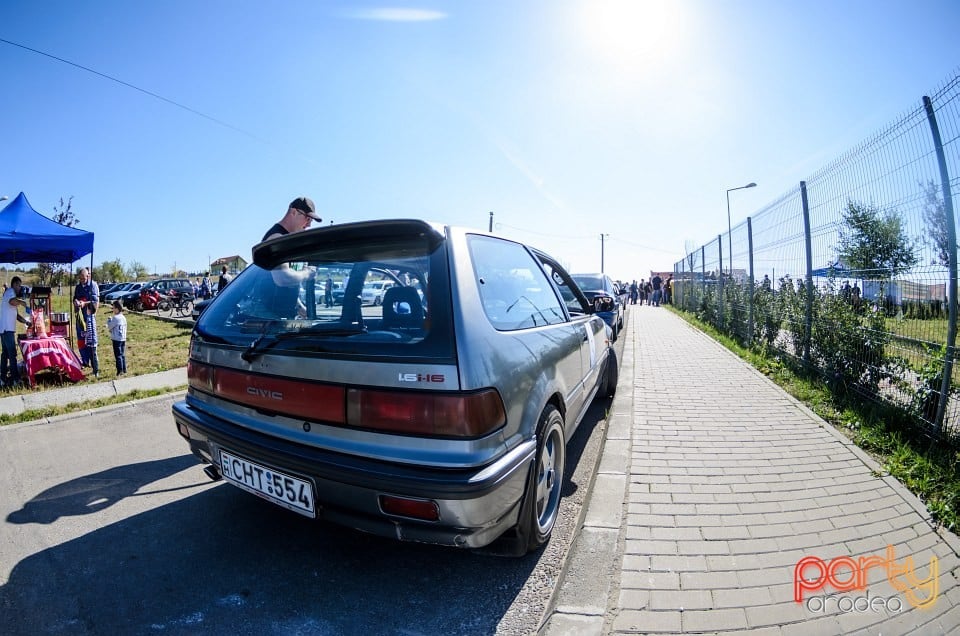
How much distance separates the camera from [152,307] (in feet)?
80.3

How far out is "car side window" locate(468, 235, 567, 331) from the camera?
2.20 metres

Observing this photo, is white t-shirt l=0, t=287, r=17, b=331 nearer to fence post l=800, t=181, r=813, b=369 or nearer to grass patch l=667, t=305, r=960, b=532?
grass patch l=667, t=305, r=960, b=532

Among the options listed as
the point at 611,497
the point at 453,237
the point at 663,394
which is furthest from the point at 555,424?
the point at 663,394

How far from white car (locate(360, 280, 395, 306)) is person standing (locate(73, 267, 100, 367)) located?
780cm

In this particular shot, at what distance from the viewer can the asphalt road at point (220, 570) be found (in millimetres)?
1878

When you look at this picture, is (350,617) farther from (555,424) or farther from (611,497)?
(611,497)

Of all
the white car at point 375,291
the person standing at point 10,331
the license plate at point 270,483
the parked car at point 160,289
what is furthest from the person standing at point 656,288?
the license plate at point 270,483

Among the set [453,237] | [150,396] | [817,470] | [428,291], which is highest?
[453,237]

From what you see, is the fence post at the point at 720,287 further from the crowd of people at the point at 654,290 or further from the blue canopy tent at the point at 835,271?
the crowd of people at the point at 654,290

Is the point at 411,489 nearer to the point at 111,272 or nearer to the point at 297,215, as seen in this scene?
the point at 297,215

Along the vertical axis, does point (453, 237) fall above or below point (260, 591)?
above

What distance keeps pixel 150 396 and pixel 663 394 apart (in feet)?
21.1

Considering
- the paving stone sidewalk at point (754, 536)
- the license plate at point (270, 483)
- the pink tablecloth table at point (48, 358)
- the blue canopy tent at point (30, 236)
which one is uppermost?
the blue canopy tent at point (30, 236)

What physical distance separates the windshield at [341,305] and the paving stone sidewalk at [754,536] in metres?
1.40
